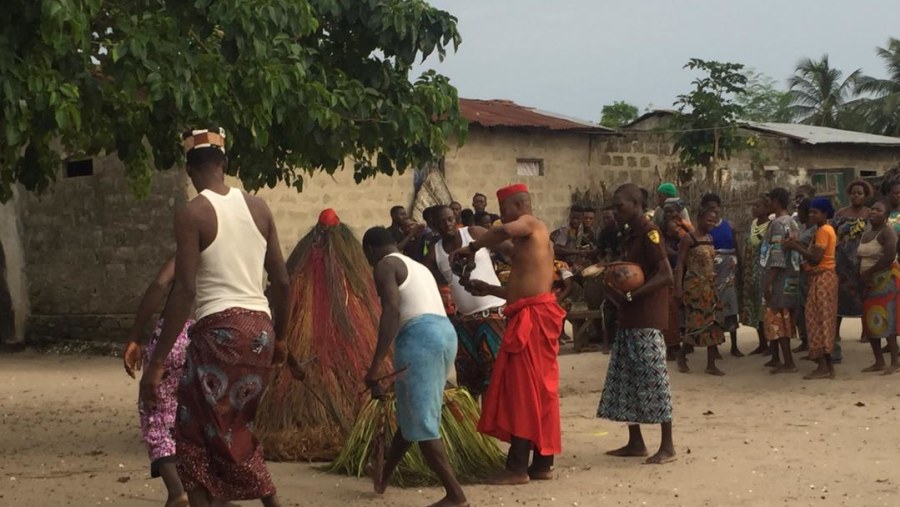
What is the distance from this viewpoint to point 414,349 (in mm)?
6352

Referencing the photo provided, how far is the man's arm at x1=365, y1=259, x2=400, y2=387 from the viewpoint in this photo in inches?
244

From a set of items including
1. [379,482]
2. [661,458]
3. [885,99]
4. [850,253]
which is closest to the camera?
[379,482]

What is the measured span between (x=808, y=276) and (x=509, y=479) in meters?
5.10

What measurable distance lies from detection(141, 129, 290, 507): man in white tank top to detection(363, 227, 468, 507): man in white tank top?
110 centimetres

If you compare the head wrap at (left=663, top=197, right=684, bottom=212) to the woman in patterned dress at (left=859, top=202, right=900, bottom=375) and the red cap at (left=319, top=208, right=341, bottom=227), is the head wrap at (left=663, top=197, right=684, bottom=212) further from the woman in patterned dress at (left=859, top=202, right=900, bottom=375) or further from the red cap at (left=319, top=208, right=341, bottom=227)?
the red cap at (left=319, top=208, right=341, bottom=227)

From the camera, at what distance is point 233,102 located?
726cm

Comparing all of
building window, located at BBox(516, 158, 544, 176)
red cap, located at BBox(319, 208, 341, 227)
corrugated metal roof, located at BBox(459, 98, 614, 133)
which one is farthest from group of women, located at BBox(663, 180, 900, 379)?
building window, located at BBox(516, 158, 544, 176)

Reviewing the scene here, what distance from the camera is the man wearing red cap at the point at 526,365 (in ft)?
22.8

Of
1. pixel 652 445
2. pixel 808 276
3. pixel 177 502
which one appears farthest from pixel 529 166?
pixel 177 502

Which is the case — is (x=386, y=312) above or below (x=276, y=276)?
below

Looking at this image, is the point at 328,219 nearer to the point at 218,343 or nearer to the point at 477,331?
the point at 477,331

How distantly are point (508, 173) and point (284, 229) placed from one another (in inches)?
207

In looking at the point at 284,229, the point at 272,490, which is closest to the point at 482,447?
the point at 272,490

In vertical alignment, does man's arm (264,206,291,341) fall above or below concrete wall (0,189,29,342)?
above
